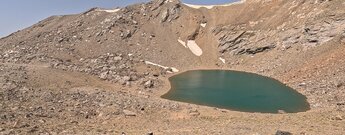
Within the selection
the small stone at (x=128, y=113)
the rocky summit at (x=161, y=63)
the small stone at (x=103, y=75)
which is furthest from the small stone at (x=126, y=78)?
the small stone at (x=128, y=113)

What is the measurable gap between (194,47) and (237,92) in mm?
38780

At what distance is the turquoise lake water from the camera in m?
58.4

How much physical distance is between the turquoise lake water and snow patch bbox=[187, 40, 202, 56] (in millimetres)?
14751

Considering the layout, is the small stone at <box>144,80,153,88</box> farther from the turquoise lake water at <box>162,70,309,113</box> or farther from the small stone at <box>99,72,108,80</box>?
the small stone at <box>99,72,108,80</box>

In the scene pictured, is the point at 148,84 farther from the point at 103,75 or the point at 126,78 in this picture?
the point at 103,75

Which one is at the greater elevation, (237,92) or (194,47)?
(194,47)

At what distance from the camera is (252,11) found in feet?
369

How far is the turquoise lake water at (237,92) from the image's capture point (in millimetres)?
58375

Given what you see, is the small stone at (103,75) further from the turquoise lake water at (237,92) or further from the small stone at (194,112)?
the small stone at (194,112)

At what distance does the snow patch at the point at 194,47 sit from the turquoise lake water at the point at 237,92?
14.8 m

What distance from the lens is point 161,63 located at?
3841 inches

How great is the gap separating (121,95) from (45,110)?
1415 centimetres

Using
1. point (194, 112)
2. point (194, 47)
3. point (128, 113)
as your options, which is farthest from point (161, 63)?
point (128, 113)

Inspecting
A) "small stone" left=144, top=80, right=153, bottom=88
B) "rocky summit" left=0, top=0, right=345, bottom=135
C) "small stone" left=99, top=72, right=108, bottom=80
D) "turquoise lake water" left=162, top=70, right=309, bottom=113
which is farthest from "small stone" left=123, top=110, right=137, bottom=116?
"small stone" left=99, top=72, right=108, bottom=80
